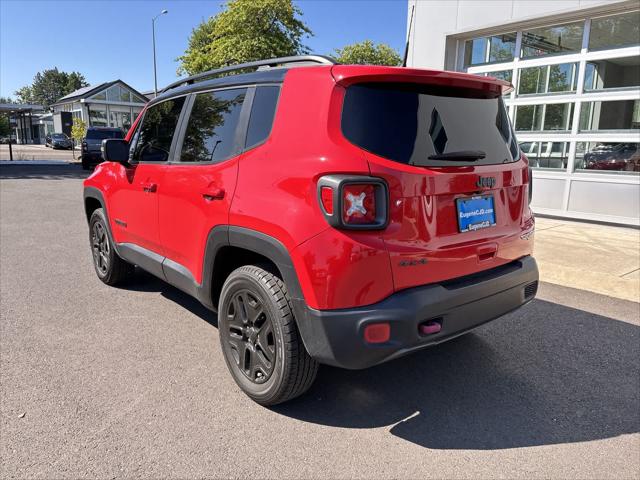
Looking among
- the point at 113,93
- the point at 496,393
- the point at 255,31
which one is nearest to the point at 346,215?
the point at 496,393

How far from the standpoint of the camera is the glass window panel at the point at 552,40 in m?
8.66

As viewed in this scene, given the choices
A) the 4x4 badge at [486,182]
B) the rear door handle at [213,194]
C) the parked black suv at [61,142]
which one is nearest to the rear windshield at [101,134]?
the rear door handle at [213,194]

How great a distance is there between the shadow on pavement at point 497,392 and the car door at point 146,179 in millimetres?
979

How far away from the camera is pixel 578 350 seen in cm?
362

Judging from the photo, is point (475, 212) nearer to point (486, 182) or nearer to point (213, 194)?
point (486, 182)

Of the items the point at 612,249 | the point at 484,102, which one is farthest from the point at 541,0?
the point at 484,102

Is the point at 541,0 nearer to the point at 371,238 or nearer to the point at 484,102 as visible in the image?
the point at 484,102

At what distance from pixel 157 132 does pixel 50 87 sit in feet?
463

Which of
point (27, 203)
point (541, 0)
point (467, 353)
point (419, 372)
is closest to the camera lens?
point (419, 372)

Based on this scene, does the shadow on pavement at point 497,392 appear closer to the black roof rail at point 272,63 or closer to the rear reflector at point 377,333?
the rear reflector at point 377,333

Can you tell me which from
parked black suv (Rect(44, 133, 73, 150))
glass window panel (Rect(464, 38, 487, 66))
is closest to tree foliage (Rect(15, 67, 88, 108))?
parked black suv (Rect(44, 133, 73, 150))

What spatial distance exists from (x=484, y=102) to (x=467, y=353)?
176 cm

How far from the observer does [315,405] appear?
2.81 m

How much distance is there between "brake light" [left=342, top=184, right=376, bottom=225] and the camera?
2188 millimetres
